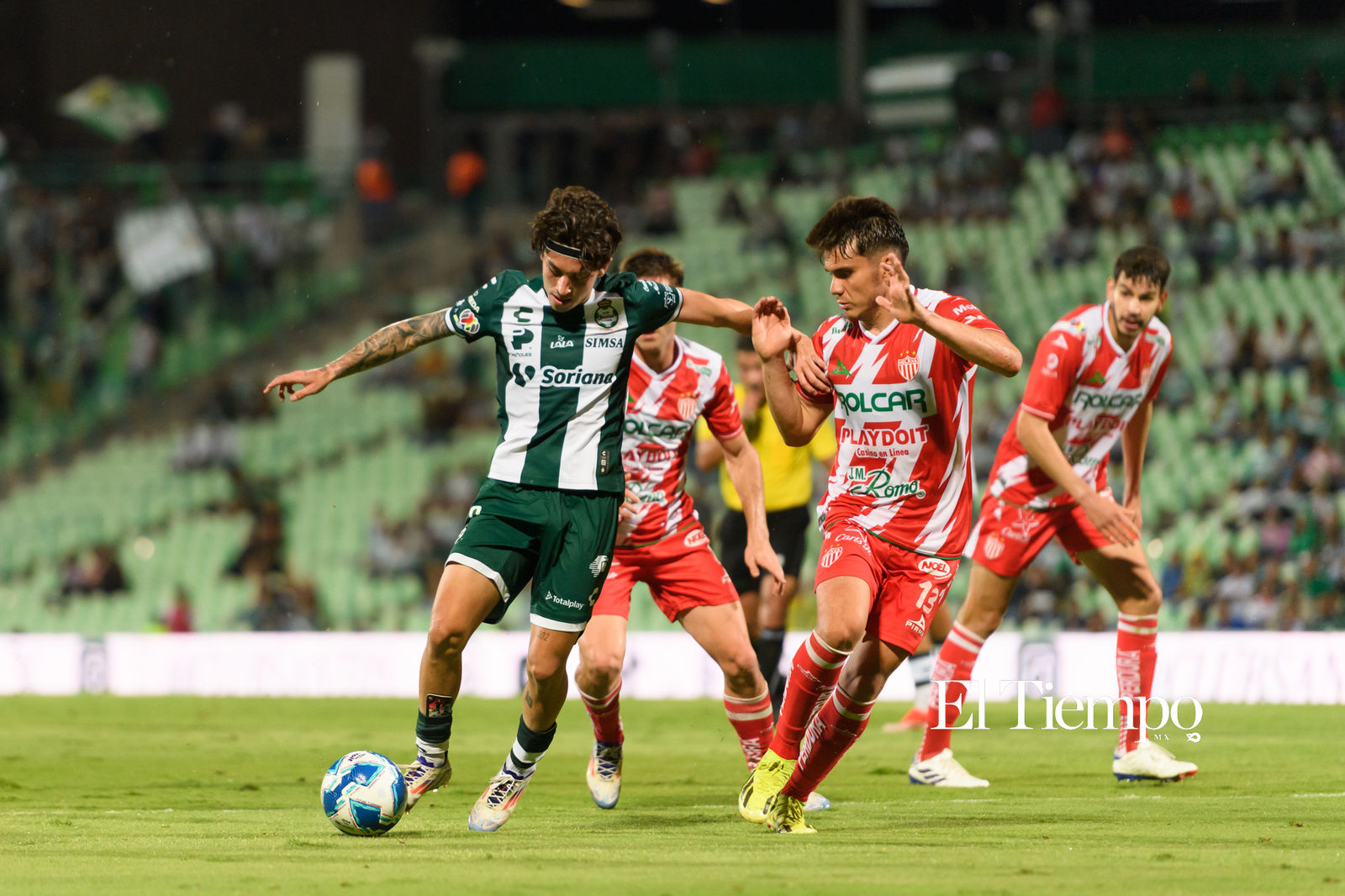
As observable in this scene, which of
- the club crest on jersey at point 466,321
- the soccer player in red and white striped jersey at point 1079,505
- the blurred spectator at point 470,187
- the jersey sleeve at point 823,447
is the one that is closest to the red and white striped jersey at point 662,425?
the club crest on jersey at point 466,321

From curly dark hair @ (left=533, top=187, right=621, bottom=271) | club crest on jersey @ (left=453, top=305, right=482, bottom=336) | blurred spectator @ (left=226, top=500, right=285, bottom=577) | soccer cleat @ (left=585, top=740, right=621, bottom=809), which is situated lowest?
blurred spectator @ (left=226, top=500, right=285, bottom=577)

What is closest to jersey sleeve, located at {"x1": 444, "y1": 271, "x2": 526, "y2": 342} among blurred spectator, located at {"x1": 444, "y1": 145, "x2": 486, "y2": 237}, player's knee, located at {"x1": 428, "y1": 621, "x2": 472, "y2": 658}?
player's knee, located at {"x1": 428, "y1": 621, "x2": 472, "y2": 658}

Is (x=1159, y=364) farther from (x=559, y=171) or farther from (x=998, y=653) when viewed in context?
(x=559, y=171)

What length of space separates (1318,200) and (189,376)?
1648 cm

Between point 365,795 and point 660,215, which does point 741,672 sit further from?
point 660,215

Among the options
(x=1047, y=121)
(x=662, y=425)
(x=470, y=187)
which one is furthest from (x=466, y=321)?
(x=470, y=187)

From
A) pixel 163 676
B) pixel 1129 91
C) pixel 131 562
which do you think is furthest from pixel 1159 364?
pixel 1129 91

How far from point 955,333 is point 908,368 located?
54 centimetres

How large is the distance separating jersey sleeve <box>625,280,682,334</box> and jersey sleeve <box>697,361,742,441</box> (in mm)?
1218

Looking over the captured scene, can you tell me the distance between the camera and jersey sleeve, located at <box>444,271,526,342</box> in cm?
704

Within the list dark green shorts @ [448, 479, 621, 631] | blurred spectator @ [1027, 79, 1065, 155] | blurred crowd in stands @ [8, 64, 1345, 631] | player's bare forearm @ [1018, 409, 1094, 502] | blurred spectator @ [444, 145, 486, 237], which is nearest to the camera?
dark green shorts @ [448, 479, 621, 631]

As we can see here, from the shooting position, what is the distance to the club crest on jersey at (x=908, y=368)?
6945mm

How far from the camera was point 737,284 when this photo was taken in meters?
24.8

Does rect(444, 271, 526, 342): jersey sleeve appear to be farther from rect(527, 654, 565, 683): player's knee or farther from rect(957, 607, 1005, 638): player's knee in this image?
rect(957, 607, 1005, 638): player's knee
